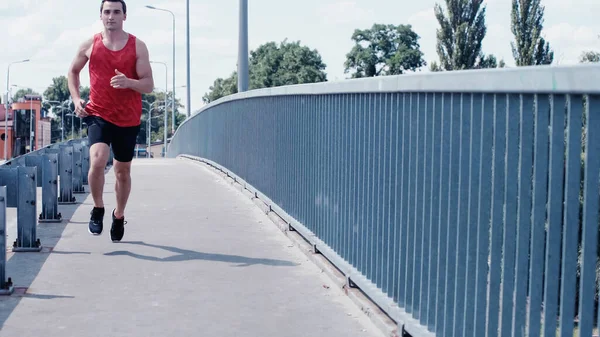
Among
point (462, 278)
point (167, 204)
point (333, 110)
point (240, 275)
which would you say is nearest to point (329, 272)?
point (240, 275)

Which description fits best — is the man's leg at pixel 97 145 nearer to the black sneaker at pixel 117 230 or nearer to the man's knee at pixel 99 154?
the man's knee at pixel 99 154

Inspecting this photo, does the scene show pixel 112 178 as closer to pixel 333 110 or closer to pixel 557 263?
pixel 333 110

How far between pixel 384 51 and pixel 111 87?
8243 cm

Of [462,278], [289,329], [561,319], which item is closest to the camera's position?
[561,319]

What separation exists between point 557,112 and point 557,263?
472 millimetres

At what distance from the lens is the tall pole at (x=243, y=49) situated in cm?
1642

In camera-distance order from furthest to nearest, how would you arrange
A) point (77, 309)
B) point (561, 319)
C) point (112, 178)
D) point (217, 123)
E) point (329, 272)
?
point (217, 123), point (112, 178), point (329, 272), point (77, 309), point (561, 319)

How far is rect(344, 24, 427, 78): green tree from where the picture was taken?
8594cm

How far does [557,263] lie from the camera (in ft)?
10.3

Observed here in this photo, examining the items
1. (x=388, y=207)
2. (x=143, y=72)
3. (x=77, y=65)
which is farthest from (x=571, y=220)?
(x=77, y=65)

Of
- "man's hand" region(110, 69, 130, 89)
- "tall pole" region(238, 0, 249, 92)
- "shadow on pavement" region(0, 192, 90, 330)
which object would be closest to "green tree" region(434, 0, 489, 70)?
"tall pole" region(238, 0, 249, 92)

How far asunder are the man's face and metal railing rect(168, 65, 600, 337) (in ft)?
5.20

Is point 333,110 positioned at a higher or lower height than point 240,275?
higher

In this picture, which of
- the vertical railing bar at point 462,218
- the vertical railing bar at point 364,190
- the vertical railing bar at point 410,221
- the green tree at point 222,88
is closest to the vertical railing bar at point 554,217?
the vertical railing bar at point 462,218
